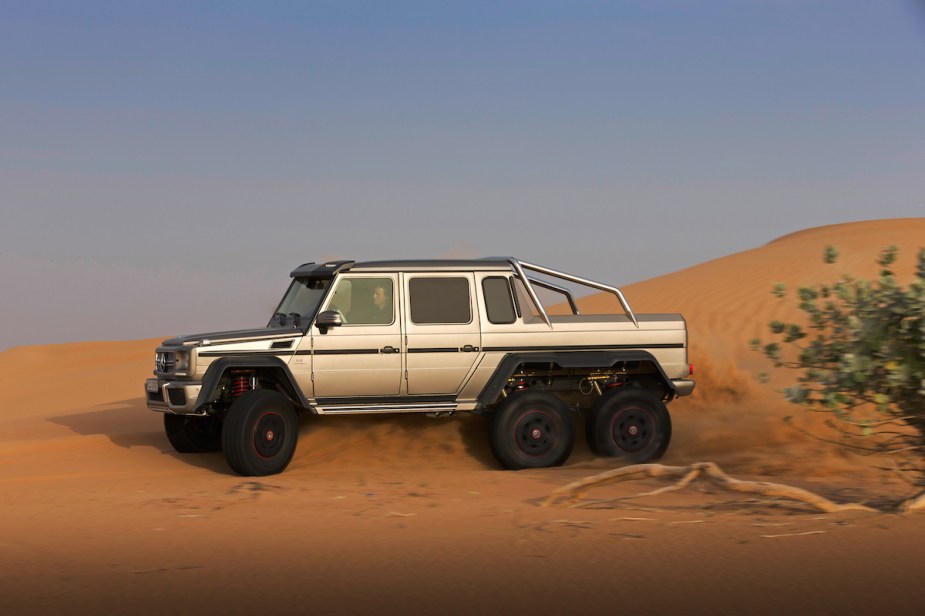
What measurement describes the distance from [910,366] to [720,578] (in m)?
3.21

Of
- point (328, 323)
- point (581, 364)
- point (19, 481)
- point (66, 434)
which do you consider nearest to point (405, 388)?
point (328, 323)

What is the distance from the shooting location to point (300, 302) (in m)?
11.6

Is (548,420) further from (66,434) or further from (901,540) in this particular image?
(66,434)

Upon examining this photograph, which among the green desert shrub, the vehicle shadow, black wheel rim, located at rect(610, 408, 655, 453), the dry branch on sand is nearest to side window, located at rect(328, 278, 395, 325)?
the vehicle shadow

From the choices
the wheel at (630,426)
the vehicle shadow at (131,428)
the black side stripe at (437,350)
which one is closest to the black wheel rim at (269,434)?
the vehicle shadow at (131,428)

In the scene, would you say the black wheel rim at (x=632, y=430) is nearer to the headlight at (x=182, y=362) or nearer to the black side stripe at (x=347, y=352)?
the black side stripe at (x=347, y=352)

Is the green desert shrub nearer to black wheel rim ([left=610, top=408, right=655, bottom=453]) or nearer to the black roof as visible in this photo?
black wheel rim ([left=610, top=408, right=655, bottom=453])

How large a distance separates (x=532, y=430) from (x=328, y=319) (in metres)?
2.40

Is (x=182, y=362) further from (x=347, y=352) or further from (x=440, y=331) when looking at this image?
(x=440, y=331)

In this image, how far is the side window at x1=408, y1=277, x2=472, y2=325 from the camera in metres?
11.3

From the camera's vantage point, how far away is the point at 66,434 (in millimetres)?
16375

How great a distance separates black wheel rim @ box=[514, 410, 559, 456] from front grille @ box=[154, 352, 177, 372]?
3605 mm

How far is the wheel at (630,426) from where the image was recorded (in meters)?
11.4

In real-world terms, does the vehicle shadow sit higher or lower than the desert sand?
higher
